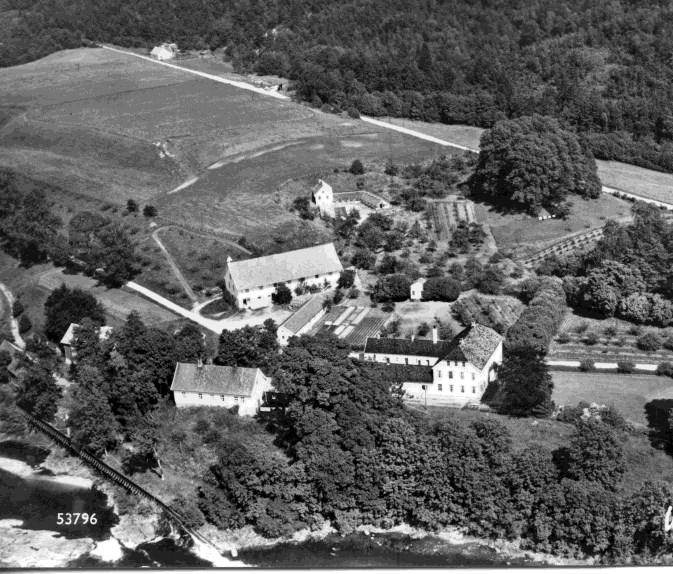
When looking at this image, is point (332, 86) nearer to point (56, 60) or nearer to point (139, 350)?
point (56, 60)

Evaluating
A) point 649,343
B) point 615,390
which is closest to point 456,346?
point 615,390

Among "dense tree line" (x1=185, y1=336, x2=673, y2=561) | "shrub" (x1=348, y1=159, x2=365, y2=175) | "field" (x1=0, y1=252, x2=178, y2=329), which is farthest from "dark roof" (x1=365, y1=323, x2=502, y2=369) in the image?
"shrub" (x1=348, y1=159, x2=365, y2=175)

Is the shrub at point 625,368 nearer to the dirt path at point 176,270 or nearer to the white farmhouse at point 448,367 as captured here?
the white farmhouse at point 448,367

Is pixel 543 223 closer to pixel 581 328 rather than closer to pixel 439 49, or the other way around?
pixel 581 328

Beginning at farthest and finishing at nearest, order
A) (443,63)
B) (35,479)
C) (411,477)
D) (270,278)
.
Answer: (443,63) → (270,278) → (35,479) → (411,477)

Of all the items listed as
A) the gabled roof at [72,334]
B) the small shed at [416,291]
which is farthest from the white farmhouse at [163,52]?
the small shed at [416,291]

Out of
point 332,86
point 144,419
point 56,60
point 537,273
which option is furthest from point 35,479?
point 56,60

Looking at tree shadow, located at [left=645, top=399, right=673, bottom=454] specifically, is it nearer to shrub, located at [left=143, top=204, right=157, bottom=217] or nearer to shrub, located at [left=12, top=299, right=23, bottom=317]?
shrub, located at [left=12, top=299, right=23, bottom=317]

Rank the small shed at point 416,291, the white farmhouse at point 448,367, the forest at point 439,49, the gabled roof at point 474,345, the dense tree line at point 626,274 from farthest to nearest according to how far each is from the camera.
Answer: the forest at point 439,49
the small shed at point 416,291
the dense tree line at point 626,274
the gabled roof at point 474,345
the white farmhouse at point 448,367
